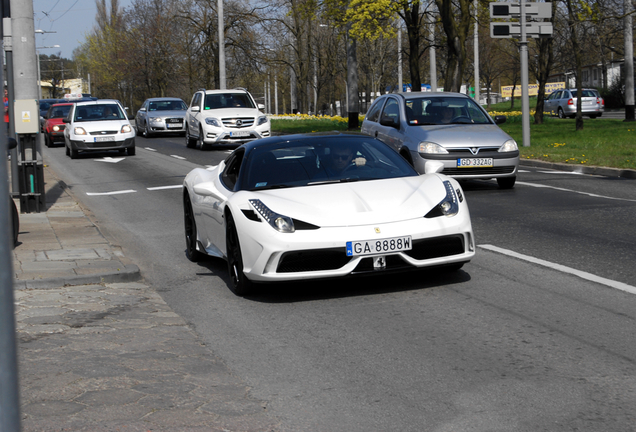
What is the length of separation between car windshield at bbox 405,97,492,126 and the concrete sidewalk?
302 inches

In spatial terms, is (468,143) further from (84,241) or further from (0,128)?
(0,128)

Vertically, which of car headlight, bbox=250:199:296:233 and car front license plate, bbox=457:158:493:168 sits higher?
car front license plate, bbox=457:158:493:168

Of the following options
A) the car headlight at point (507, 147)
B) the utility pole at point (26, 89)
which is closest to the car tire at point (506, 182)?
the car headlight at point (507, 147)

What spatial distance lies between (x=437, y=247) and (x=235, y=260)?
162 cm

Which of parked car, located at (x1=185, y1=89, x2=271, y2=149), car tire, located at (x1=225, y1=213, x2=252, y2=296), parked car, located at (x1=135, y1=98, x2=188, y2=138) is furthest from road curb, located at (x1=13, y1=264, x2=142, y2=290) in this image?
parked car, located at (x1=135, y1=98, x2=188, y2=138)

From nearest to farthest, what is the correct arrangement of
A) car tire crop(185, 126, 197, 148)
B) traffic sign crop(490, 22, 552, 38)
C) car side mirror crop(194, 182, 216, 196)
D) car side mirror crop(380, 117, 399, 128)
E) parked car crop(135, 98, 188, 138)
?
car side mirror crop(194, 182, 216, 196)
car side mirror crop(380, 117, 399, 128)
traffic sign crop(490, 22, 552, 38)
car tire crop(185, 126, 197, 148)
parked car crop(135, 98, 188, 138)

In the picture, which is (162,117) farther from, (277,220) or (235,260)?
(277,220)

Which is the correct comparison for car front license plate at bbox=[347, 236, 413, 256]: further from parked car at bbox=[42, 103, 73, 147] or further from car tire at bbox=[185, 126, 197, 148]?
parked car at bbox=[42, 103, 73, 147]

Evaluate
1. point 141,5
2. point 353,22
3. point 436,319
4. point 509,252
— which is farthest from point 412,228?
point 141,5

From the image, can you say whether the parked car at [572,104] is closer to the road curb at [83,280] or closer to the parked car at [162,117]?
the parked car at [162,117]

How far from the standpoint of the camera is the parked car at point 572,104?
4725cm

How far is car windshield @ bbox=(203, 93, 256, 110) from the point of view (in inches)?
1074

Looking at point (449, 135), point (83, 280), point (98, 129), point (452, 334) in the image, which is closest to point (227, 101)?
point (98, 129)

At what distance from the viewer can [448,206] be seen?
675cm
